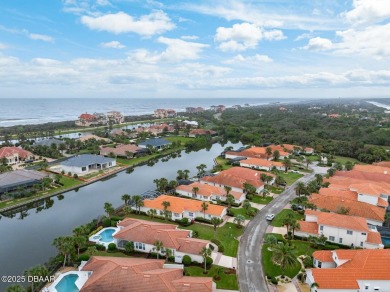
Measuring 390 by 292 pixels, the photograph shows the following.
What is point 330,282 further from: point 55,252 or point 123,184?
point 123,184

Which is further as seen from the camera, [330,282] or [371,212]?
→ [371,212]

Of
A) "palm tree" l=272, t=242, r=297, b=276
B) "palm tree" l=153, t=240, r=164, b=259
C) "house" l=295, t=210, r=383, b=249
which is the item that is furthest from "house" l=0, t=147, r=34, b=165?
"house" l=295, t=210, r=383, b=249

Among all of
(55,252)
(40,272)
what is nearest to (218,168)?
(55,252)

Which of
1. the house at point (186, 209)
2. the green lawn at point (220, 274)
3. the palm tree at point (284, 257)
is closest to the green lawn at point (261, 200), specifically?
the house at point (186, 209)

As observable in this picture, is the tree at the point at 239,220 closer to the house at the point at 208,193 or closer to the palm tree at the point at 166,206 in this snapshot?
the house at the point at 208,193

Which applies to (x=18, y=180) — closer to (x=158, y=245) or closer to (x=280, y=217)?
(x=158, y=245)

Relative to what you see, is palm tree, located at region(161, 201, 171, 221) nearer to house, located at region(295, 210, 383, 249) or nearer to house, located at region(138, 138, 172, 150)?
house, located at region(295, 210, 383, 249)

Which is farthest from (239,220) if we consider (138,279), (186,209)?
(138,279)
